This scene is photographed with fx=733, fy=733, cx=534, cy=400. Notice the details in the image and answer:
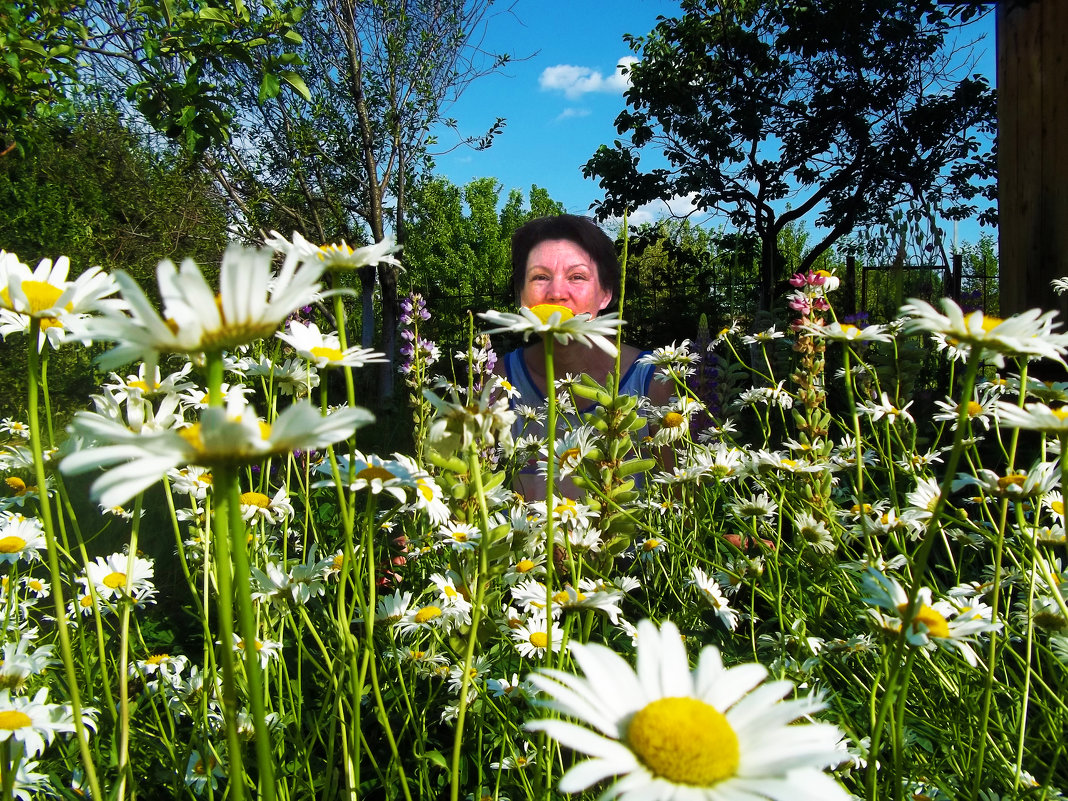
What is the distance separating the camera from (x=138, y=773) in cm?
127

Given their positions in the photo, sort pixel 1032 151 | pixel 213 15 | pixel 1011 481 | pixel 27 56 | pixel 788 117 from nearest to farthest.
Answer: pixel 1011 481, pixel 213 15, pixel 27 56, pixel 1032 151, pixel 788 117

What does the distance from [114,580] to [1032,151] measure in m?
3.64

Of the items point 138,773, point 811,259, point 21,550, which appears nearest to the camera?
point 21,550

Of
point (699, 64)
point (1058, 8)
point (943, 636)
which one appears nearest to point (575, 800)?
point (943, 636)

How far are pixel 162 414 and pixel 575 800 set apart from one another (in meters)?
0.68

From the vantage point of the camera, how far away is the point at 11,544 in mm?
1127

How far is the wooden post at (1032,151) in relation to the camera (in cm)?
296

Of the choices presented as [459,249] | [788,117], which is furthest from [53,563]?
[459,249]

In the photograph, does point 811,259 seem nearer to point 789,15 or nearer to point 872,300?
point 789,15

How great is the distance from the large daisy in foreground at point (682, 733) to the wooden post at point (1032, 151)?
3.13 metres

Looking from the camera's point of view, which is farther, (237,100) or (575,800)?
(237,100)

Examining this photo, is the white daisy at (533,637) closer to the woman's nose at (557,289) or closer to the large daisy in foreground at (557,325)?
the large daisy in foreground at (557,325)

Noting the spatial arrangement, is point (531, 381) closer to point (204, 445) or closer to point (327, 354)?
point (327, 354)

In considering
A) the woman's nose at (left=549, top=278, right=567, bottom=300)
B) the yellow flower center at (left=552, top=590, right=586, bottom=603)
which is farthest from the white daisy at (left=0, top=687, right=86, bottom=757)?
the woman's nose at (left=549, top=278, right=567, bottom=300)
